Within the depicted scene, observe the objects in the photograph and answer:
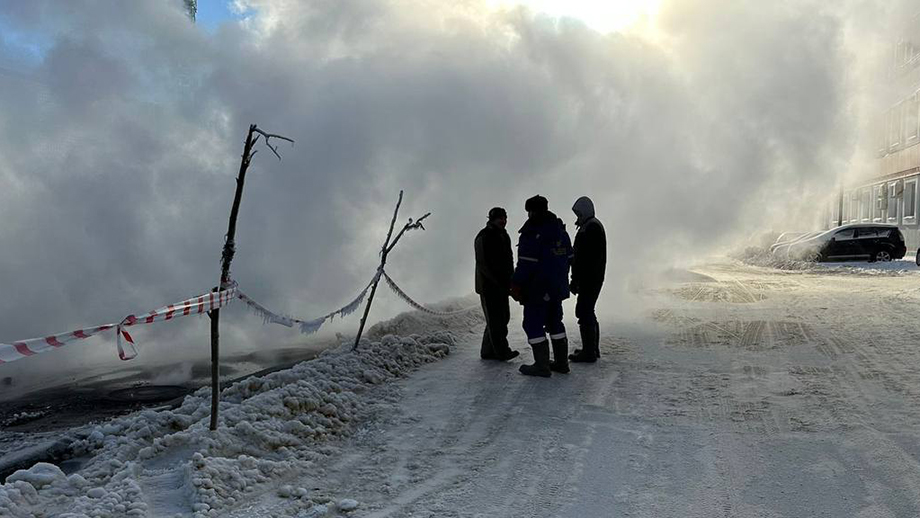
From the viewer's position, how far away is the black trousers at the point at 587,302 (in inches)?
254

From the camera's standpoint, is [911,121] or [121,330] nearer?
[121,330]

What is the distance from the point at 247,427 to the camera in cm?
413

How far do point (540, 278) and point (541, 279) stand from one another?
1 centimetres

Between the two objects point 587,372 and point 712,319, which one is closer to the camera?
point 587,372

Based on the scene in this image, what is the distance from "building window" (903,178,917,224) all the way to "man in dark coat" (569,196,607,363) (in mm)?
25729

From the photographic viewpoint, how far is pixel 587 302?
6.46 m

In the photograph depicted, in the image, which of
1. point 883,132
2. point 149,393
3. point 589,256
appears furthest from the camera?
point 883,132

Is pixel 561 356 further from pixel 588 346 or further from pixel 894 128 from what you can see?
pixel 894 128

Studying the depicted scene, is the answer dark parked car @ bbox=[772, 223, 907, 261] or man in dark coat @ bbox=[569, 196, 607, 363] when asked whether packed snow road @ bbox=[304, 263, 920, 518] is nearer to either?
man in dark coat @ bbox=[569, 196, 607, 363]

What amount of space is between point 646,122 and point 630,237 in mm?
2281

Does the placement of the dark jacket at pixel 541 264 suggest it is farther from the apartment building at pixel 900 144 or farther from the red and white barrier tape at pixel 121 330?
the apartment building at pixel 900 144

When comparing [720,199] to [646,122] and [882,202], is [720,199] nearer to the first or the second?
[646,122]

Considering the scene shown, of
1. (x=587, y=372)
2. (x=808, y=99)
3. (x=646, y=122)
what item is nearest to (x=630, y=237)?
(x=646, y=122)

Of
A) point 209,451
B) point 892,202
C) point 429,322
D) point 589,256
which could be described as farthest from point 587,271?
point 892,202
